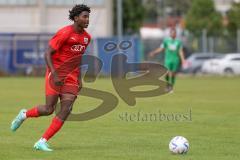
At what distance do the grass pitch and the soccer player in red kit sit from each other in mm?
519

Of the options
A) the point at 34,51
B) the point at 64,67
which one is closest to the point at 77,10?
the point at 64,67

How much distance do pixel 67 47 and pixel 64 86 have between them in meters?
0.61

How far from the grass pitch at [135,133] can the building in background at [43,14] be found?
111 ft

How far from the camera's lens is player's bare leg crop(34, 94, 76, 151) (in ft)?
38.5

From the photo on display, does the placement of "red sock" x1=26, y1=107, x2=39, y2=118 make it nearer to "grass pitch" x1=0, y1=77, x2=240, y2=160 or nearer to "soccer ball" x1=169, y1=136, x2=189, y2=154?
"grass pitch" x1=0, y1=77, x2=240, y2=160

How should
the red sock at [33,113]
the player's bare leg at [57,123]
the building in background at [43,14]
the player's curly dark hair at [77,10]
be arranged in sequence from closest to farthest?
the player's bare leg at [57,123] → the player's curly dark hair at [77,10] → the red sock at [33,113] → the building in background at [43,14]

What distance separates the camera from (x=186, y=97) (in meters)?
25.6

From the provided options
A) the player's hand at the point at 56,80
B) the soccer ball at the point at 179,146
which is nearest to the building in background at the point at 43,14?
the player's hand at the point at 56,80

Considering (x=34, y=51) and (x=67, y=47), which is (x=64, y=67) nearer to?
(x=67, y=47)

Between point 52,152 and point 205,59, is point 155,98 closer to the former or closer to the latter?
point 52,152

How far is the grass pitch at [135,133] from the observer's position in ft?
37.2

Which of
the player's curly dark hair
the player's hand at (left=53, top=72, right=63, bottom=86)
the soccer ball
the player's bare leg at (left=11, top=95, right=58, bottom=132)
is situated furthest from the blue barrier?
the soccer ball

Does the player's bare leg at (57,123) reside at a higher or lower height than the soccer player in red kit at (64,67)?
lower

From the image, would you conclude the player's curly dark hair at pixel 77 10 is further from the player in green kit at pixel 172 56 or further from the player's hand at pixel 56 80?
the player in green kit at pixel 172 56
